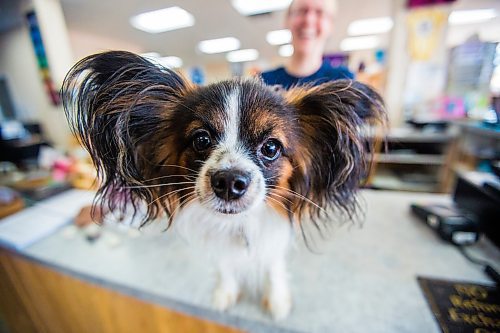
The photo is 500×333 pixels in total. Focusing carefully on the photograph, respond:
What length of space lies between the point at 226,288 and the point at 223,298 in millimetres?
25

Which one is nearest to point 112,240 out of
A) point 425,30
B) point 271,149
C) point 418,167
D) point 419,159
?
point 271,149

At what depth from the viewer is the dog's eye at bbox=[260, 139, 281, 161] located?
1.44 ft

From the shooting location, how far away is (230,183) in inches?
14.6

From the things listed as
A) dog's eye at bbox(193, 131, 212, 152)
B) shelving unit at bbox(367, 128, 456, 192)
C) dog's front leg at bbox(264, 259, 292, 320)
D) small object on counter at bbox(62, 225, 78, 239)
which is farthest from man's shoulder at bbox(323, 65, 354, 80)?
shelving unit at bbox(367, 128, 456, 192)

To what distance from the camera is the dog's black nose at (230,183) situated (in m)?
0.37

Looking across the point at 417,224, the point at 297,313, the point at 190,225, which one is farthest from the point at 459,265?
the point at 190,225

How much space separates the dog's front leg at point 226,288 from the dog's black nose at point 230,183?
0.31 meters

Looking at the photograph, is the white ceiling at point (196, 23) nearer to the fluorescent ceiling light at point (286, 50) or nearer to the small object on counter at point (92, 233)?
the fluorescent ceiling light at point (286, 50)

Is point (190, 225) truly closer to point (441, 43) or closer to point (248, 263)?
point (248, 263)

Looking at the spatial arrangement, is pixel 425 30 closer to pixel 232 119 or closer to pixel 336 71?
pixel 336 71

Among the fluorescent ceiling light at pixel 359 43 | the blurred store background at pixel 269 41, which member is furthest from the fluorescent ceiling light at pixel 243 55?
the fluorescent ceiling light at pixel 359 43

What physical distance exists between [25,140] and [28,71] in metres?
0.45

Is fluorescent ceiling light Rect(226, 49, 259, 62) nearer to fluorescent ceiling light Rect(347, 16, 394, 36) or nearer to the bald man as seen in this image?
the bald man

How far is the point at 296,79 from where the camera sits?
51 cm
